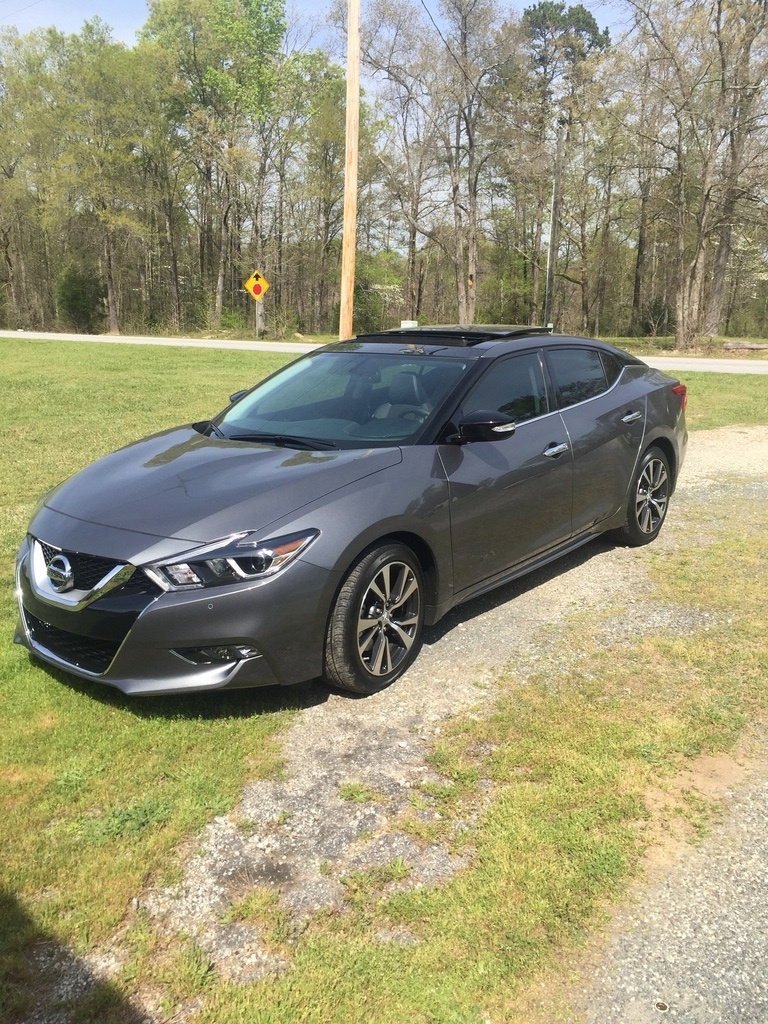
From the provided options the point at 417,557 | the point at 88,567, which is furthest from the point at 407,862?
the point at 88,567

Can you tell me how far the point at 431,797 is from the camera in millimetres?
2801

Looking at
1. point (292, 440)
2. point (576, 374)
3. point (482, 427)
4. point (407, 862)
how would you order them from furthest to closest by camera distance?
point (576, 374) → point (292, 440) → point (482, 427) → point (407, 862)

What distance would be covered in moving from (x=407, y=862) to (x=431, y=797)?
1.14ft

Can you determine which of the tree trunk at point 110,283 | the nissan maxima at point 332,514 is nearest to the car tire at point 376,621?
Answer: the nissan maxima at point 332,514

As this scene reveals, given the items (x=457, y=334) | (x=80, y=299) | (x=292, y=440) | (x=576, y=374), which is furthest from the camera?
(x=80, y=299)

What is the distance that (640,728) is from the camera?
3232 millimetres

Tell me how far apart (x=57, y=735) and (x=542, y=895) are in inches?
77.0

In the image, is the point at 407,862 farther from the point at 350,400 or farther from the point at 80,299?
the point at 80,299

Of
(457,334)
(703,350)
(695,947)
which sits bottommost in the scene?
(695,947)

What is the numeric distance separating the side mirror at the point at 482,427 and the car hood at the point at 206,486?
1.28 ft

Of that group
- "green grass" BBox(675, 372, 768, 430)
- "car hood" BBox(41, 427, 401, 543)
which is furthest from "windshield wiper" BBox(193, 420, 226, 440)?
"green grass" BBox(675, 372, 768, 430)

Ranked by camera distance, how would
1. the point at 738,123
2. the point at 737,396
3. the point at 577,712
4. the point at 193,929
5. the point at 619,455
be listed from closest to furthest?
the point at 193,929
the point at 577,712
the point at 619,455
the point at 737,396
the point at 738,123

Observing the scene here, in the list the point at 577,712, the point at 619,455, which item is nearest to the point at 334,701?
the point at 577,712

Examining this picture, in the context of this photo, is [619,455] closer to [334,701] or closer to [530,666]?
[530,666]
